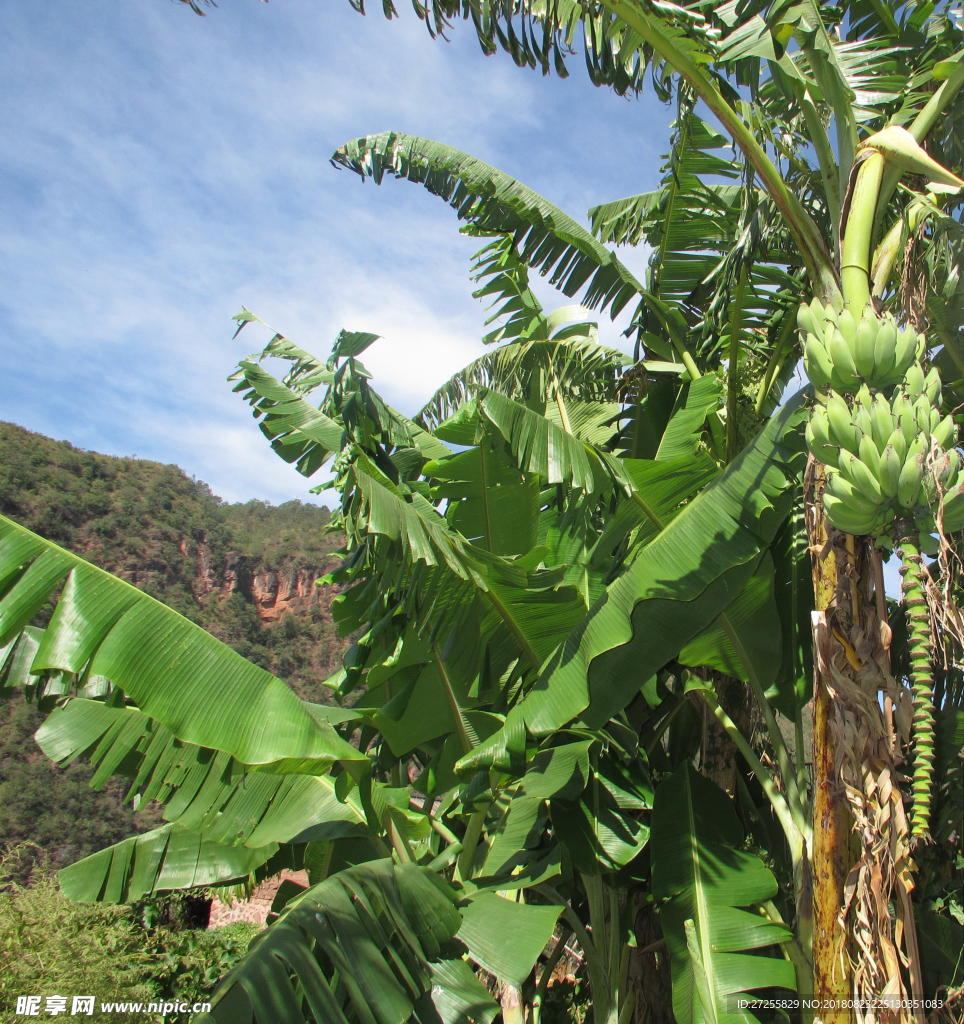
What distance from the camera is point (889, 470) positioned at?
1832mm

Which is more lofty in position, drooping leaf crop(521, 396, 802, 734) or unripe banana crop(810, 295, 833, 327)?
unripe banana crop(810, 295, 833, 327)

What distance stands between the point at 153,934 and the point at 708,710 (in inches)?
185

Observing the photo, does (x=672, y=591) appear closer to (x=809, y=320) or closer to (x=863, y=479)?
(x=863, y=479)

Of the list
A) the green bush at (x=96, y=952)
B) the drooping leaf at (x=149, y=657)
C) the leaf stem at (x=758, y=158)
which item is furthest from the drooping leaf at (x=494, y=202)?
the green bush at (x=96, y=952)

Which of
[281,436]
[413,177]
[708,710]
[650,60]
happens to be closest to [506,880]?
[708,710]

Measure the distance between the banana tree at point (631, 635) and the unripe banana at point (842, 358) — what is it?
0.01 metres

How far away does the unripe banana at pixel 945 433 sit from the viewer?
1916 mm

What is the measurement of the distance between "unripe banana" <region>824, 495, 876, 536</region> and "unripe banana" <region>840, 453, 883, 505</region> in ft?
0.20

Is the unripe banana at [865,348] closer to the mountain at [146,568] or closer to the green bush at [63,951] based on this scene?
the green bush at [63,951]

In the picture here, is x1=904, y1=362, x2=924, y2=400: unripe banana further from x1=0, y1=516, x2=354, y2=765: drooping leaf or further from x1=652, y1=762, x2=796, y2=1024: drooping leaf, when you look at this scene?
x1=0, y1=516, x2=354, y2=765: drooping leaf

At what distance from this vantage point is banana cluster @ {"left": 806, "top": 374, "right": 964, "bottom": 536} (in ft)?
6.03

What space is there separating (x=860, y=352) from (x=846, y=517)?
0.48 meters

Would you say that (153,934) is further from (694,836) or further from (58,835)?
(58,835)

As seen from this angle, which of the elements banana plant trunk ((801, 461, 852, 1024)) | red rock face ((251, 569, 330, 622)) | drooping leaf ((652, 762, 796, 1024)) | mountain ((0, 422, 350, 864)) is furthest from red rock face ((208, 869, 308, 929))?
red rock face ((251, 569, 330, 622))
